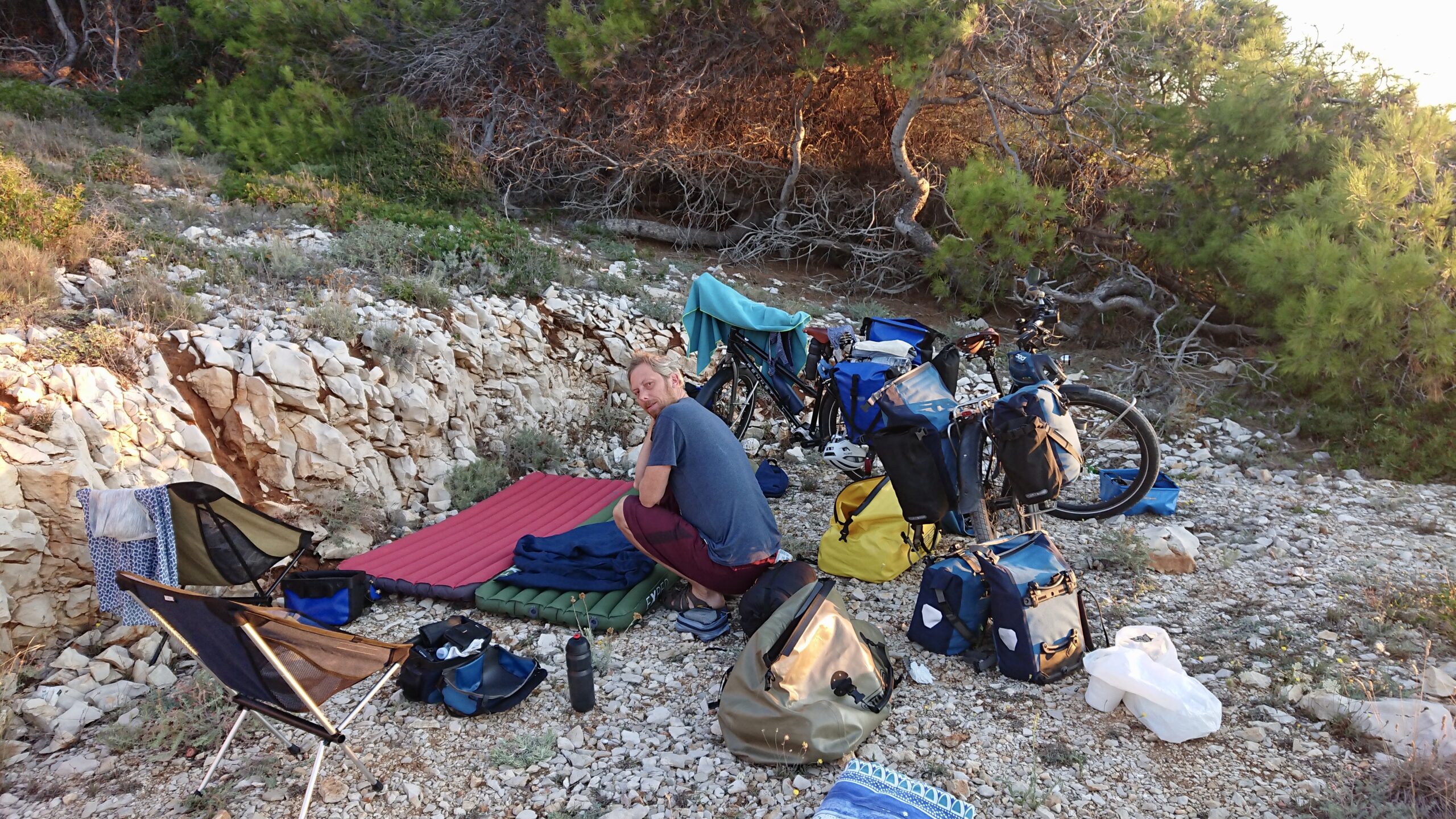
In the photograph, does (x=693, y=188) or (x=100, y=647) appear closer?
(x=100, y=647)

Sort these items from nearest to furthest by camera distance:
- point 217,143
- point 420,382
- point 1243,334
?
point 420,382 → point 1243,334 → point 217,143

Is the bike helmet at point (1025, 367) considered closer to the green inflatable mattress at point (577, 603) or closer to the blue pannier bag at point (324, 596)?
the green inflatable mattress at point (577, 603)

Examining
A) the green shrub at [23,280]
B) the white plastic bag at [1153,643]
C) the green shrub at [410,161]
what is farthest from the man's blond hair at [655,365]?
the green shrub at [410,161]

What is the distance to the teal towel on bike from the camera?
5359 mm

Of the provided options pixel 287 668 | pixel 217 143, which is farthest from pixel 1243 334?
pixel 217 143

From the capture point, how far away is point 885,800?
98.5 inches

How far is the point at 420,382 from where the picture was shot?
531 centimetres

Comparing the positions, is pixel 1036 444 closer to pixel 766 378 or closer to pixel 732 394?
pixel 766 378

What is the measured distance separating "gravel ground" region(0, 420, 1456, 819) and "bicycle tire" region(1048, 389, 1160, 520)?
63cm

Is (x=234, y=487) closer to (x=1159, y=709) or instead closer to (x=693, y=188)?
(x=1159, y=709)

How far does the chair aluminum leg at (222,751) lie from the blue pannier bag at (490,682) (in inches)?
27.7

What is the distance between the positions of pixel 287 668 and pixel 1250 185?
7469 mm

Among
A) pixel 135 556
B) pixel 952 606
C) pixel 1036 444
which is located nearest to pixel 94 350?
pixel 135 556

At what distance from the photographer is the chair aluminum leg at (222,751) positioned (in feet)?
8.86
